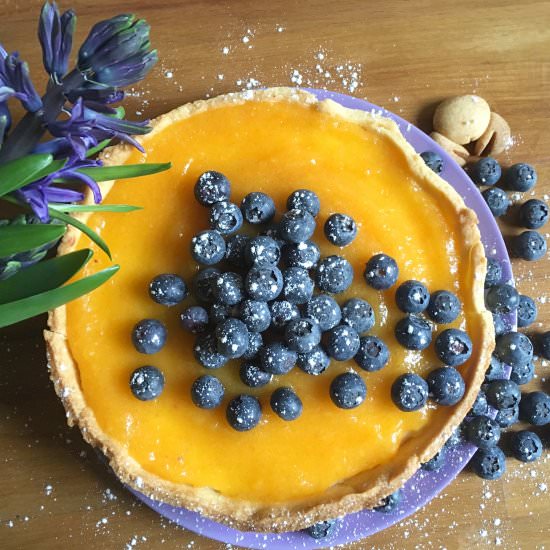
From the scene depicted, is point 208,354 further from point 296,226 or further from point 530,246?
point 530,246

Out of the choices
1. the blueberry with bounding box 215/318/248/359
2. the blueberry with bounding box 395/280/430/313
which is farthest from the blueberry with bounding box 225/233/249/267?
the blueberry with bounding box 395/280/430/313

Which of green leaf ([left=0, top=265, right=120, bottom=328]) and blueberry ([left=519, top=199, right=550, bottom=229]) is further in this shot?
blueberry ([left=519, top=199, right=550, bottom=229])

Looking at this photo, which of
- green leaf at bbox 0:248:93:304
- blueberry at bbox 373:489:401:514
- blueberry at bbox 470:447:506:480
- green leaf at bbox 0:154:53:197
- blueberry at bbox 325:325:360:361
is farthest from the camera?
blueberry at bbox 470:447:506:480

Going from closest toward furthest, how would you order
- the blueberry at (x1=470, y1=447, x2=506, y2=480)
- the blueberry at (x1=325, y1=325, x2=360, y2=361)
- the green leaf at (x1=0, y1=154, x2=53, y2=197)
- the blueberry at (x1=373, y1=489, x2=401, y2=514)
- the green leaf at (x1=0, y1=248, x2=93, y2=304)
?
the green leaf at (x1=0, y1=154, x2=53, y2=197) → the green leaf at (x1=0, y1=248, x2=93, y2=304) → the blueberry at (x1=325, y1=325, x2=360, y2=361) → the blueberry at (x1=373, y1=489, x2=401, y2=514) → the blueberry at (x1=470, y1=447, x2=506, y2=480)

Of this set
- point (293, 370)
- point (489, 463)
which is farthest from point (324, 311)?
point (489, 463)

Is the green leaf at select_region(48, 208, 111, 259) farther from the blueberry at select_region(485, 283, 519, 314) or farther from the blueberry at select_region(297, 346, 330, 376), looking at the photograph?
the blueberry at select_region(485, 283, 519, 314)

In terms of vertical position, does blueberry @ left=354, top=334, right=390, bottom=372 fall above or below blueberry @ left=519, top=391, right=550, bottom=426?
above
